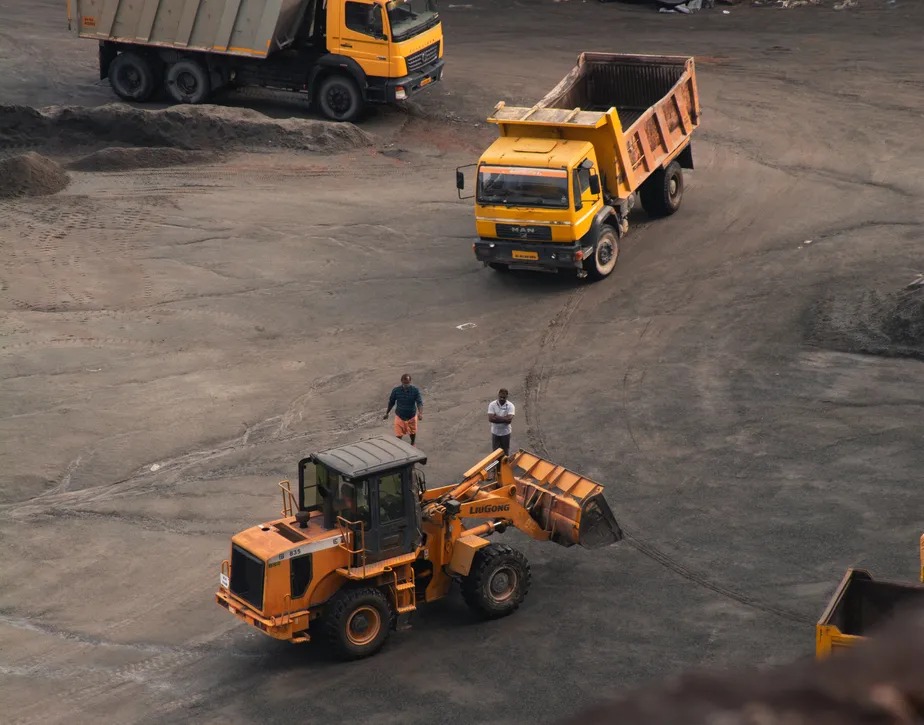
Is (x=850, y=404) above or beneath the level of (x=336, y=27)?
beneath

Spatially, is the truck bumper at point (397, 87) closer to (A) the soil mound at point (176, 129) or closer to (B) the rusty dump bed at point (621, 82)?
(A) the soil mound at point (176, 129)

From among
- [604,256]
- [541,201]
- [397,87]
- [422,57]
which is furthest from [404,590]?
[422,57]

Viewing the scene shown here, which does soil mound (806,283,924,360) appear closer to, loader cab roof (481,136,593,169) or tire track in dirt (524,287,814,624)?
tire track in dirt (524,287,814,624)

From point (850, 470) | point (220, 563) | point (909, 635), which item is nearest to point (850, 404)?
point (850, 470)

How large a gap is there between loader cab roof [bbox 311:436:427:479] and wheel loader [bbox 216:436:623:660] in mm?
12

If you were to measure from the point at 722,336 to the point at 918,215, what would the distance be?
264 inches

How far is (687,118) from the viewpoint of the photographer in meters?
25.0

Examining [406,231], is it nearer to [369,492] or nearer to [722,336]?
A: [722,336]

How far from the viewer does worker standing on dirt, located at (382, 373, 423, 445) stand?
16547 mm

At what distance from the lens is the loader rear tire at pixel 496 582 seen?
1254 cm

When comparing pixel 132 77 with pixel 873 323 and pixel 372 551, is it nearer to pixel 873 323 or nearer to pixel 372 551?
pixel 873 323

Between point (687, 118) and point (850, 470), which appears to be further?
point (687, 118)

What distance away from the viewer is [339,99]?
30.6m

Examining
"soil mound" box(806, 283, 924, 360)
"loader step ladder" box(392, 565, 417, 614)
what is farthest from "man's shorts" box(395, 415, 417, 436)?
"soil mound" box(806, 283, 924, 360)
